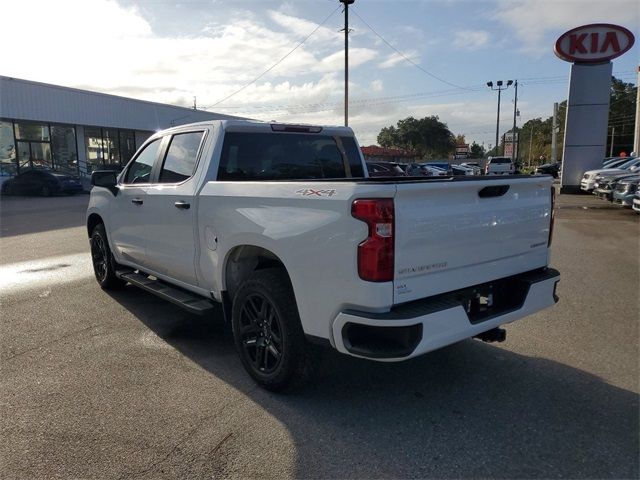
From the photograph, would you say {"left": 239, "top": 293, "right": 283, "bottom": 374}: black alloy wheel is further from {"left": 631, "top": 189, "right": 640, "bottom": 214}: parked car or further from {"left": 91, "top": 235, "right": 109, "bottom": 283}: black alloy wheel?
{"left": 631, "top": 189, "right": 640, "bottom": 214}: parked car

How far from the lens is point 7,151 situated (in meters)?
27.8

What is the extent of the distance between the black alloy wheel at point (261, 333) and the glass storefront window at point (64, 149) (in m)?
31.2

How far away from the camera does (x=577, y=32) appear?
21375mm

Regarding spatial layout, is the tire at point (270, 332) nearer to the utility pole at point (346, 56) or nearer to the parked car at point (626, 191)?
the parked car at point (626, 191)

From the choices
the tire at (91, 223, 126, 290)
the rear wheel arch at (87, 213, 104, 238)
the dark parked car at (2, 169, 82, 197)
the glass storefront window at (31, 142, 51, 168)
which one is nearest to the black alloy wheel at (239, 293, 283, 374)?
the tire at (91, 223, 126, 290)

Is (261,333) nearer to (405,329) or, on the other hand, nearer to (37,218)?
(405,329)

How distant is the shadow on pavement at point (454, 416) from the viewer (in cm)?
279

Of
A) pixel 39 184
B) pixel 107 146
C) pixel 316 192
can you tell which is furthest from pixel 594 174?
pixel 107 146

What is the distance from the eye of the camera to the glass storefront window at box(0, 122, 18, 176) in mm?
27241

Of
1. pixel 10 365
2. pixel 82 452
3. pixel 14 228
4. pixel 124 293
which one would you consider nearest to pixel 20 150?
pixel 14 228

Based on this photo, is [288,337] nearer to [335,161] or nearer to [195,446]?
[195,446]

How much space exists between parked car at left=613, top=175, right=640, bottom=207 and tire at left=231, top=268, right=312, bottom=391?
46.9 ft

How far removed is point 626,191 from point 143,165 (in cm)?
1451

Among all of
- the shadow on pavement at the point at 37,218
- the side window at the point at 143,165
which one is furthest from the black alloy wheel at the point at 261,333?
the shadow on pavement at the point at 37,218
